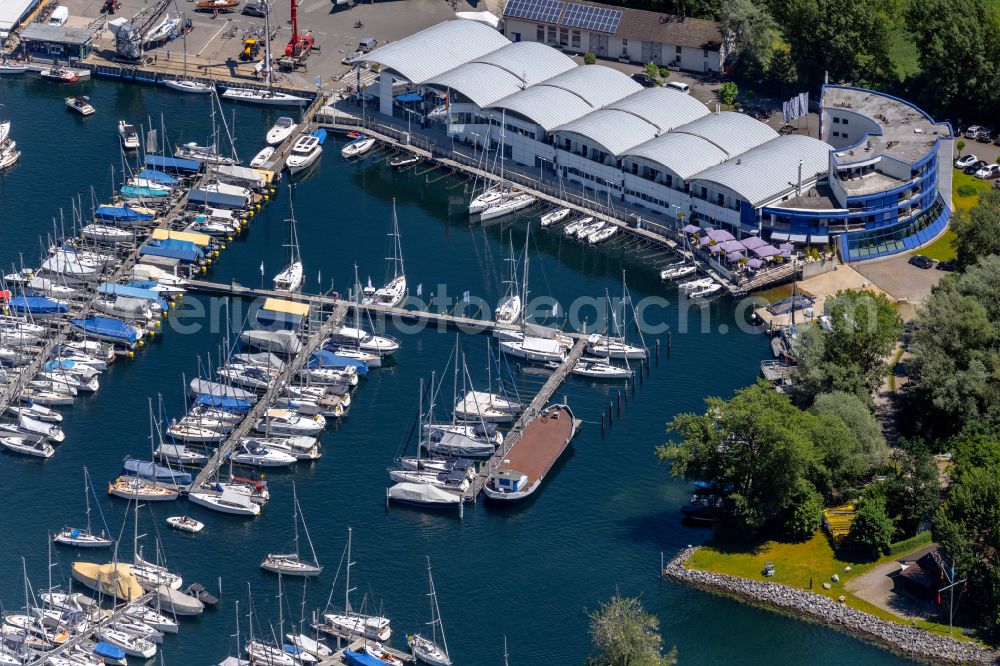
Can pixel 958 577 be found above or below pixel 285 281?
below

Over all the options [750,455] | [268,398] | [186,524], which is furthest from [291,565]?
[750,455]

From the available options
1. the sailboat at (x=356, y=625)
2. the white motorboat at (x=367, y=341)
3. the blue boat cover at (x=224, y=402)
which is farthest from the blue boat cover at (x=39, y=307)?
the sailboat at (x=356, y=625)

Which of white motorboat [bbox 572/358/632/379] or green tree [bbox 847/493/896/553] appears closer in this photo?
green tree [bbox 847/493/896/553]

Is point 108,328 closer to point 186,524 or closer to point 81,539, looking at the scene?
point 186,524

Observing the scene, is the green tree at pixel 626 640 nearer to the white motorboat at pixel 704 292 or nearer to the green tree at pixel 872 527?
the green tree at pixel 872 527

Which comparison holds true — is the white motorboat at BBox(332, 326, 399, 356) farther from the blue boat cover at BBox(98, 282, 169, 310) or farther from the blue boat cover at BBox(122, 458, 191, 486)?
the blue boat cover at BBox(122, 458, 191, 486)

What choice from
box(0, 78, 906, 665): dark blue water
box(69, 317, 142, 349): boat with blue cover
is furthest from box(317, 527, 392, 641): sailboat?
box(69, 317, 142, 349): boat with blue cover

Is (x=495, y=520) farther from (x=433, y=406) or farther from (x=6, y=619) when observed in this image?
(x=6, y=619)

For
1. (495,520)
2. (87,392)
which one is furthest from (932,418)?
(87,392)
